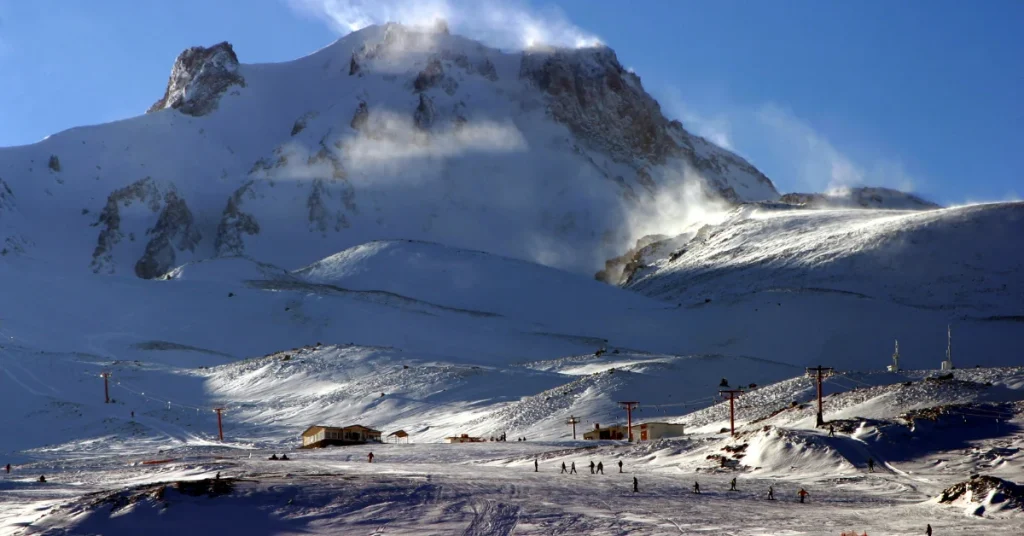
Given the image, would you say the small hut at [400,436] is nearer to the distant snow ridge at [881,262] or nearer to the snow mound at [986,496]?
the snow mound at [986,496]

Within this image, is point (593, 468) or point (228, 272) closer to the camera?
point (593, 468)

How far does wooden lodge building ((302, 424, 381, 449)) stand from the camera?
234 ft

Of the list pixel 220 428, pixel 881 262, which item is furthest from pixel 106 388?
pixel 881 262

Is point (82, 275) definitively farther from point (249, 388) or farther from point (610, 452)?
point (610, 452)

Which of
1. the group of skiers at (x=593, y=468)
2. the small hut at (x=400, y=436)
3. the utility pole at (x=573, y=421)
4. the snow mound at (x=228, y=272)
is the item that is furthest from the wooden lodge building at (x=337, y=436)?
the snow mound at (x=228, y=272)

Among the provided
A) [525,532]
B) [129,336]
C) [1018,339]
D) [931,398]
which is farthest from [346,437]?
[1018,339]

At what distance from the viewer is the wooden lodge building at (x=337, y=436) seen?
71.2m

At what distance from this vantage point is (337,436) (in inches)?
2830

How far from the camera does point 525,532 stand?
37.9m

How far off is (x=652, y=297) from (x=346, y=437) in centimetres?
8380

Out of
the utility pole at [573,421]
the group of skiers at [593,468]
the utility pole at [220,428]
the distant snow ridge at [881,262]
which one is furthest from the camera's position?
the distant snow ridge at [881,262]

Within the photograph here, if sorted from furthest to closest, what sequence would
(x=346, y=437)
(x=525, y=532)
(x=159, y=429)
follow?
(x=159, y=429) → (x=346, y=437) → (x=525, y=532)

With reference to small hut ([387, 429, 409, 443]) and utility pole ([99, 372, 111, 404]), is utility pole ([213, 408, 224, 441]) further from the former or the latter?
utility pole ([99, 372, 111, 404])

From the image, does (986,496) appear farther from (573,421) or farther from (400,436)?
(400,436)
